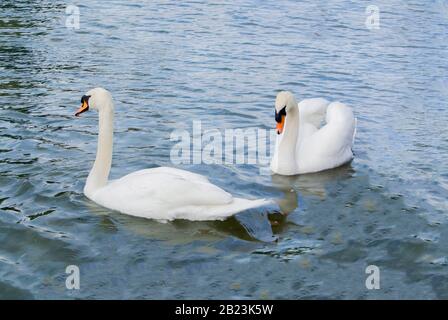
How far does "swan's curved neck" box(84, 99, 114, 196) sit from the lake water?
25 centimetres

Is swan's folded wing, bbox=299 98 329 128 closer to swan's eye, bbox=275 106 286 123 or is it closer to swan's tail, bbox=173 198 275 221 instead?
swan's eye, bbox=275 106 286 123

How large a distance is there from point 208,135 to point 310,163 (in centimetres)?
167

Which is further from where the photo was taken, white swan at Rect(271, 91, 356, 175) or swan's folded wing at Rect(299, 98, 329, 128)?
swan's folded wing at Rect(299, 98, 329, 128)

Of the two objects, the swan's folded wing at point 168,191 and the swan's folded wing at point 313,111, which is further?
the swan's folded wing at point 313,111

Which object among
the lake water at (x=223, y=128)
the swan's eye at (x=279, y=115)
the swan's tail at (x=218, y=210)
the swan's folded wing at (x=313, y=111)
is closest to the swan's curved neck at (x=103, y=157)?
the lake water at (x=223, y=128)

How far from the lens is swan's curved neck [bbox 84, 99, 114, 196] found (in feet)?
27.7

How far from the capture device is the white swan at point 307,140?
958 cm

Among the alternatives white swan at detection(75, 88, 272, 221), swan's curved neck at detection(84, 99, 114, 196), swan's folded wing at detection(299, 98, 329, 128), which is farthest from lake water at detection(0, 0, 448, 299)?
swan's folded wing at detection(299, 98, 329, 128)

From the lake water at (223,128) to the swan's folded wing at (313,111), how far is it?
696 mm

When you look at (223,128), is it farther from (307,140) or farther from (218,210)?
(218,210)

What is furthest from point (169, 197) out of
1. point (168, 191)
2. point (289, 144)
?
point (289, 144)

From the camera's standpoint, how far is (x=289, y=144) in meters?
9.66

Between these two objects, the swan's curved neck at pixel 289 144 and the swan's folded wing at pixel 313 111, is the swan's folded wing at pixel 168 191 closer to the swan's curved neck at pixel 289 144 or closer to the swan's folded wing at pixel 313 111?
the swan's curved neck at pixel 289 144

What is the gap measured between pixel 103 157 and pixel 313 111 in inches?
126
